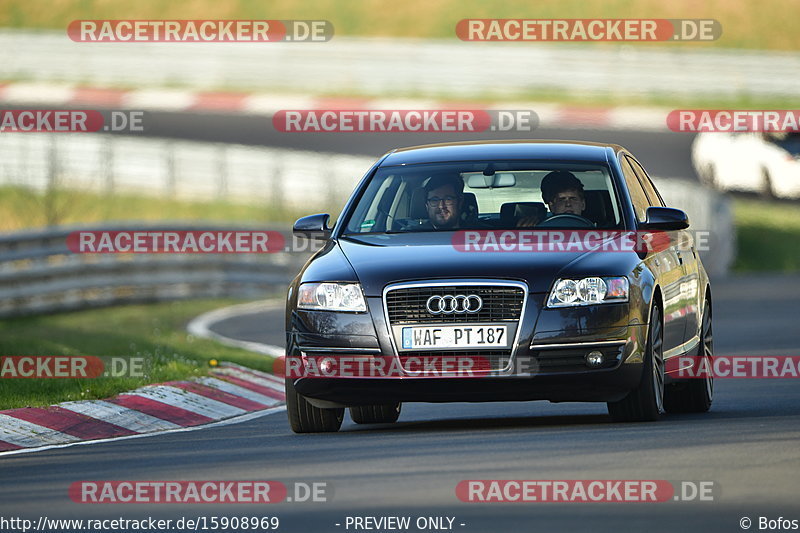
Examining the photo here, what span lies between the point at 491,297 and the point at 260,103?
1312 inches

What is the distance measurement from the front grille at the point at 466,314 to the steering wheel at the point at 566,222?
3.61 feet

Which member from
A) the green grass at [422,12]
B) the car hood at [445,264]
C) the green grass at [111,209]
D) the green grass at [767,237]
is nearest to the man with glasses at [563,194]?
the car hood at [445,264]

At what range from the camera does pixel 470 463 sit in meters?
8.94

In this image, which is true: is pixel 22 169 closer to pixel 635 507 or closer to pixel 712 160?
pixel 712 160

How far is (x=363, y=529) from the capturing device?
7281mm

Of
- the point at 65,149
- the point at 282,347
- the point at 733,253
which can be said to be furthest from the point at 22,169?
the point at 282,347

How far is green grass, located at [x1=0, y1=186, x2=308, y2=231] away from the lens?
98.6ft

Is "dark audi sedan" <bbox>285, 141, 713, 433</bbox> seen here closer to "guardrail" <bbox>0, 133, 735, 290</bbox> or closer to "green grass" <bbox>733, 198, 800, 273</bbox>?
"guardrail" <bbox>0, 133, 735, 290</bbox>

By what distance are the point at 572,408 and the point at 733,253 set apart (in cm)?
1739

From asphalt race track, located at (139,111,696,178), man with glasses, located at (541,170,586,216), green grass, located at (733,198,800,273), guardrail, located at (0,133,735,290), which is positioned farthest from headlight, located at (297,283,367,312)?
asphalt race track, located at (139,111,696,178)

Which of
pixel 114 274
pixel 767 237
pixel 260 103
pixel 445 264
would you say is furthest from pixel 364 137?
pixel 445 264

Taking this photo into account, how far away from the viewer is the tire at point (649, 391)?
10.5 m

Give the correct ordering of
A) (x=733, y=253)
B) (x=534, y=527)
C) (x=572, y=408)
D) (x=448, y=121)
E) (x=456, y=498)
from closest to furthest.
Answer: (x=534, y=527) → (x=456, y=498) → (x=572, y=408) → (x=733, y=253) → (x=448, y=121)

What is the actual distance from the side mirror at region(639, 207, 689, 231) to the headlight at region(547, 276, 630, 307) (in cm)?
89
